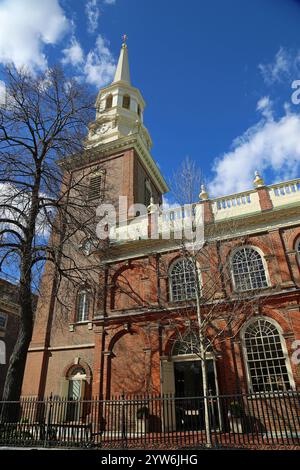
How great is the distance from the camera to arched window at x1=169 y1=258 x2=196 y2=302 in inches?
635

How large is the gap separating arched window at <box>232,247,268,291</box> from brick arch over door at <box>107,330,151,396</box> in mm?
5455

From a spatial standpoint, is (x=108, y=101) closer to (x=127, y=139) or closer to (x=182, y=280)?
(x=127, y=139)

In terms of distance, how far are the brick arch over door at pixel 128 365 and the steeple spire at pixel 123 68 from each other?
2497 centimetres

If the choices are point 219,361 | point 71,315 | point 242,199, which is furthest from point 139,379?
point 242,199

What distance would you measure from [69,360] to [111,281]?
4957 mm

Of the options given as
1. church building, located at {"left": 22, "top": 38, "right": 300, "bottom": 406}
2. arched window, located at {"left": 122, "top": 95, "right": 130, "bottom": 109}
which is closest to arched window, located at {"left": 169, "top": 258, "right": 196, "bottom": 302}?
church building, located at {"left": 22, "top": 38, "right": 300, "bottom": 406}

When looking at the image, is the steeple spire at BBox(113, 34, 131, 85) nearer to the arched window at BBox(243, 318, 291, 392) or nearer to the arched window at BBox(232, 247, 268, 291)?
the arched window at BBox(232, 247, 268, 291)

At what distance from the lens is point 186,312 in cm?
1496

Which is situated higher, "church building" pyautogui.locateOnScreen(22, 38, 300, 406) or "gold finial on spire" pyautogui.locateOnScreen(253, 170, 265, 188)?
"gold finial on spire" pyautogui.locateOnScreen(253, 170, 265, 188)

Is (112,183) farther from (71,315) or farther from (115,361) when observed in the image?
(115,361)

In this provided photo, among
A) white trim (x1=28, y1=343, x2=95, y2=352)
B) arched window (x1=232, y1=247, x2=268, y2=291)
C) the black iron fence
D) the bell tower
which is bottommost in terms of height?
the black iron fence

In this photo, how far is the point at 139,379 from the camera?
1515cm

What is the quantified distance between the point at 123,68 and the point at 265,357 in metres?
30.3

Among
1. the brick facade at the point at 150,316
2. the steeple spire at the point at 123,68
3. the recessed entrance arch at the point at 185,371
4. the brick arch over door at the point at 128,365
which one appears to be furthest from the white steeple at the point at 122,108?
the recessed entrance arch at the point at 185,371
